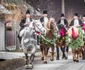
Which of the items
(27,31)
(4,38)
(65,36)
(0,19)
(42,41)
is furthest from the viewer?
(4,38)

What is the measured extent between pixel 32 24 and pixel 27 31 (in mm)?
479

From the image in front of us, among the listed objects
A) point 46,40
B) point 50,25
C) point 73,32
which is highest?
point 50,25

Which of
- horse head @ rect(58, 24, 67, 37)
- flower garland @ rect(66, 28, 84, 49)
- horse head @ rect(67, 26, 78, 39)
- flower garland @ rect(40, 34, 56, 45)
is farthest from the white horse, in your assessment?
horse head @ rect(58, 24, 67, 37)

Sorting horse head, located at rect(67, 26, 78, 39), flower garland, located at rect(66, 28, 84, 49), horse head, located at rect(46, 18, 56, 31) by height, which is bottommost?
flower garland, located at rect(66, 28, 84, 49)

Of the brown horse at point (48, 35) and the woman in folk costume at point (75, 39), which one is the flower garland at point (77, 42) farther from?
the brown horse at point (48, 35)

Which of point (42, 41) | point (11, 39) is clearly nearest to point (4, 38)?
point (11, 39)

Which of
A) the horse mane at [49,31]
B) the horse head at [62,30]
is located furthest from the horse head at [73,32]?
the horse head at [62,30]

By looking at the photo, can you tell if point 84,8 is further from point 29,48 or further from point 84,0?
point 29,48

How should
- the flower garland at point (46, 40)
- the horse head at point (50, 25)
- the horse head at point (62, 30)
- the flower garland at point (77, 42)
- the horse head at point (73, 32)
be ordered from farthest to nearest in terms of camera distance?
the horse head at point (62, 30)
the flower garland at point (77, 42)
the horse head at point (73, 32)
the flower garland at point (46, 40)
the horse head at point (50, 25)

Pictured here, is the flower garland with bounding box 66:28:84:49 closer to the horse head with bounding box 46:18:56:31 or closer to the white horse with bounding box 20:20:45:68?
the horse head with bounding box 46:18:56:31

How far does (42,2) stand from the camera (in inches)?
1767

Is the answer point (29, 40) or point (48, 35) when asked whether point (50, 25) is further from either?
point (29, 40)

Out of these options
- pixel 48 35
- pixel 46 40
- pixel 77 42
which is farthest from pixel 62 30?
pixel 46 40

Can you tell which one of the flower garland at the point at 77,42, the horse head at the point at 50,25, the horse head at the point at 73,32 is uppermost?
the horse head at the point at 50,25
